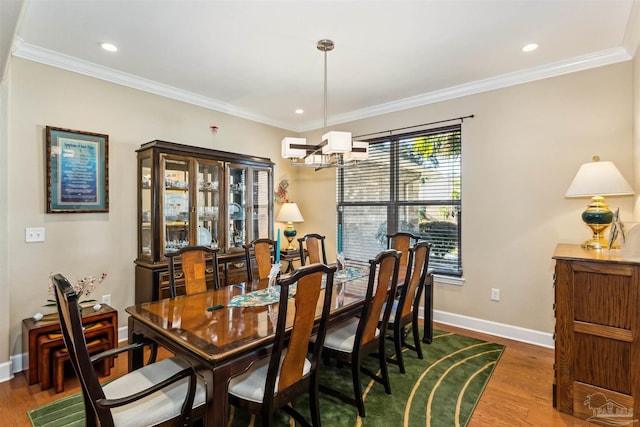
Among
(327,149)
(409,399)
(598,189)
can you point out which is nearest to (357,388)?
(409,399)

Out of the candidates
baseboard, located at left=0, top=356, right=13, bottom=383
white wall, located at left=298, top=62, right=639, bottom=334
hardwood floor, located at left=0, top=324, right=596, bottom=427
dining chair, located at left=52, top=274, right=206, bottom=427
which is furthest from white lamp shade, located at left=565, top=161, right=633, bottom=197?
baseboard, located at left=0, top=356, right=13, bottom=383

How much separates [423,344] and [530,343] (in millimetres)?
1090

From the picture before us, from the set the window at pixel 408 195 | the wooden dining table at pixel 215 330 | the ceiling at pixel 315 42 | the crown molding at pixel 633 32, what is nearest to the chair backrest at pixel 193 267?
Answer: the wooden dining table at pixel 215 330

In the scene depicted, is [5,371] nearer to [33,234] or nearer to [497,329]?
[33,234]

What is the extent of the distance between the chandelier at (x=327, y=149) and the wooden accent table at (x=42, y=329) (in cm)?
207

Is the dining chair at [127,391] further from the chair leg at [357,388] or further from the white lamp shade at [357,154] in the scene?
the white lamp shade at [357,154]

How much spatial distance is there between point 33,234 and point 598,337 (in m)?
4.36

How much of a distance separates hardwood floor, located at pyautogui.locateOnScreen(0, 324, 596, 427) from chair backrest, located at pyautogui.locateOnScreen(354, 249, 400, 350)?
0.84m

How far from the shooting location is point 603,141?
2.84m

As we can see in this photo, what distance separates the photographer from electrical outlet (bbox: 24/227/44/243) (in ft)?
8.82

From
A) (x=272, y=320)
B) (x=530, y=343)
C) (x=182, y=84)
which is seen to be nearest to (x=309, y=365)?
(x=272, y=320)

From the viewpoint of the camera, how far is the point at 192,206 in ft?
11.3

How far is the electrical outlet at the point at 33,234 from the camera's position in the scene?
269 cm

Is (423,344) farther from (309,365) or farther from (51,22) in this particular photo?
(51,22)
